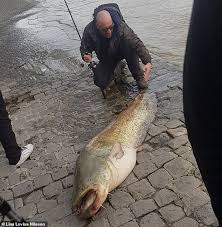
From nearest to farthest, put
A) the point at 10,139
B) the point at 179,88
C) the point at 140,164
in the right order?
the point at 140,164, the point at 10,139, the point at 179,88

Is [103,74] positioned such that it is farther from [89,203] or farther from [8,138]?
[89,203]

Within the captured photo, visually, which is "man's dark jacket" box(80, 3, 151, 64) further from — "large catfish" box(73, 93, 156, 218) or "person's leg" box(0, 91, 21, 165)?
"person's leg" box(0, 91, 21, 165)

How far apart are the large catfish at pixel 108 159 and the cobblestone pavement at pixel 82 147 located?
14 centimetres

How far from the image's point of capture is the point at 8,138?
539 centimetres

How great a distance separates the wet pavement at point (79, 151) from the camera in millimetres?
4195

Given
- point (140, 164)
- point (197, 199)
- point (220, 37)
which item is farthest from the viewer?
point (140, 164)

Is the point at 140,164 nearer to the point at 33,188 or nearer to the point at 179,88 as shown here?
the point at 33,188

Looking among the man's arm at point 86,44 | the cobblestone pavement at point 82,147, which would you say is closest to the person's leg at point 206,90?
the cobblestone pavement at point 82,147

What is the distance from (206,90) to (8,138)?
4.07m

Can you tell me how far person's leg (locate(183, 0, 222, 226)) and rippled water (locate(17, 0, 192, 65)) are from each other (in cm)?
693

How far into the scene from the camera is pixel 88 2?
1691 cm

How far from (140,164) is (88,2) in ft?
42.9

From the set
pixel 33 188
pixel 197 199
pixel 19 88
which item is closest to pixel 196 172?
pixel 197 199

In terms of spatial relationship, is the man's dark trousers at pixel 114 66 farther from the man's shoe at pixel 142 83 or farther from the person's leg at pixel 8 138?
the person's leg at pixel 8 138
